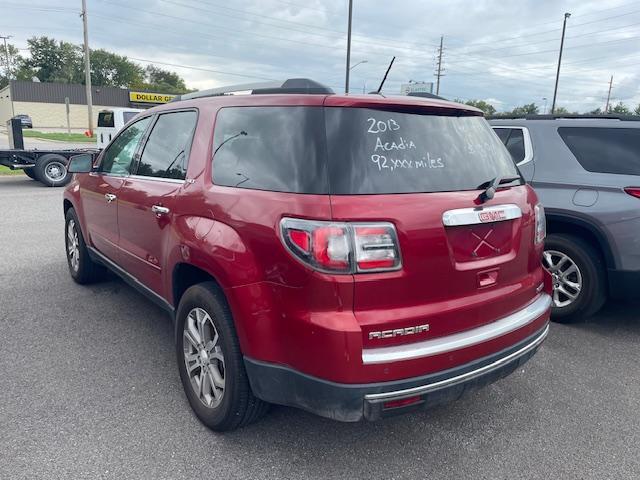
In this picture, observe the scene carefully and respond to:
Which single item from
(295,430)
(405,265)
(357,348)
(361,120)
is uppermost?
(361,120)

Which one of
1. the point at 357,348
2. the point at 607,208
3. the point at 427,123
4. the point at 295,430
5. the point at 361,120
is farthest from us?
the point at 607,208

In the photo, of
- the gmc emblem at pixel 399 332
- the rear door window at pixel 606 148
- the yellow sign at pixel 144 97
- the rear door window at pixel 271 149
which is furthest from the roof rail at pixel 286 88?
the yellow sign at pixel 144 97

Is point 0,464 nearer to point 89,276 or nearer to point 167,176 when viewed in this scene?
point 167,176

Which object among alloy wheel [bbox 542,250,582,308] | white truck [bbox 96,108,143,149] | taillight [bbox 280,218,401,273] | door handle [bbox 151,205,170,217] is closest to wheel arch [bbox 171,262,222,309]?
door handle [bbox 151,205,170,217]

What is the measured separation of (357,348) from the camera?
210 cm

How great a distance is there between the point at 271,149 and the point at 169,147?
1.19m

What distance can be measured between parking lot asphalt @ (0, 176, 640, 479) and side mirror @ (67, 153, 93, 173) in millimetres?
1343

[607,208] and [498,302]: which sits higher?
[607,208]

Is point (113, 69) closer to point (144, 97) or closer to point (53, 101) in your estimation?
point (53, 101)

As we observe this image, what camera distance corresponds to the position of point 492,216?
8.14 ft

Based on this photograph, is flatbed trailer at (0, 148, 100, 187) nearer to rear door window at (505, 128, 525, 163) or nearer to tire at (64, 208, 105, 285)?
tire at (64, 208, 105, 285)

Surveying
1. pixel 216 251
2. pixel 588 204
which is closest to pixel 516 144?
pixel 588 204

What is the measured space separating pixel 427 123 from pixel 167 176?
1.69m

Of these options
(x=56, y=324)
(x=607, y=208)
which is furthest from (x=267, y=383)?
(x=607, y=208)
